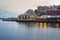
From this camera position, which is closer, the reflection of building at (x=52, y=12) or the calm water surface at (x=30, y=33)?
the calm water surface at (x=30, y=33)

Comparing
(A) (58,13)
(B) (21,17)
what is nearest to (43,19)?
(A) (58,13)

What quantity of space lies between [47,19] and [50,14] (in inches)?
25.9

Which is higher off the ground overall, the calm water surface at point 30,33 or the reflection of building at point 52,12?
the reflection of building at point 52,12

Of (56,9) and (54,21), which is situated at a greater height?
(56,9)

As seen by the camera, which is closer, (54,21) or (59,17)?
(54,21)

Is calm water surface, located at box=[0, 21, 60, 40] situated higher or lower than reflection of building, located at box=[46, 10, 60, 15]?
lower

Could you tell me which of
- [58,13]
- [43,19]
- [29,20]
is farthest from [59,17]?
[29,20]

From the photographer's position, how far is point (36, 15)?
1753cm

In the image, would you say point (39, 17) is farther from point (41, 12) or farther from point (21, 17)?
point (21, 17)

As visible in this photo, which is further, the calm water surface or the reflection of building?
the reflection of building

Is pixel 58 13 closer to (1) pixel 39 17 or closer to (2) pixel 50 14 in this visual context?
(2) pixel 50 14

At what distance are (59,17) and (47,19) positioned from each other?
1.40 meters

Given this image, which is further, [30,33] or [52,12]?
[52,12]

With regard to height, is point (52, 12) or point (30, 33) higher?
point (52, 12)
